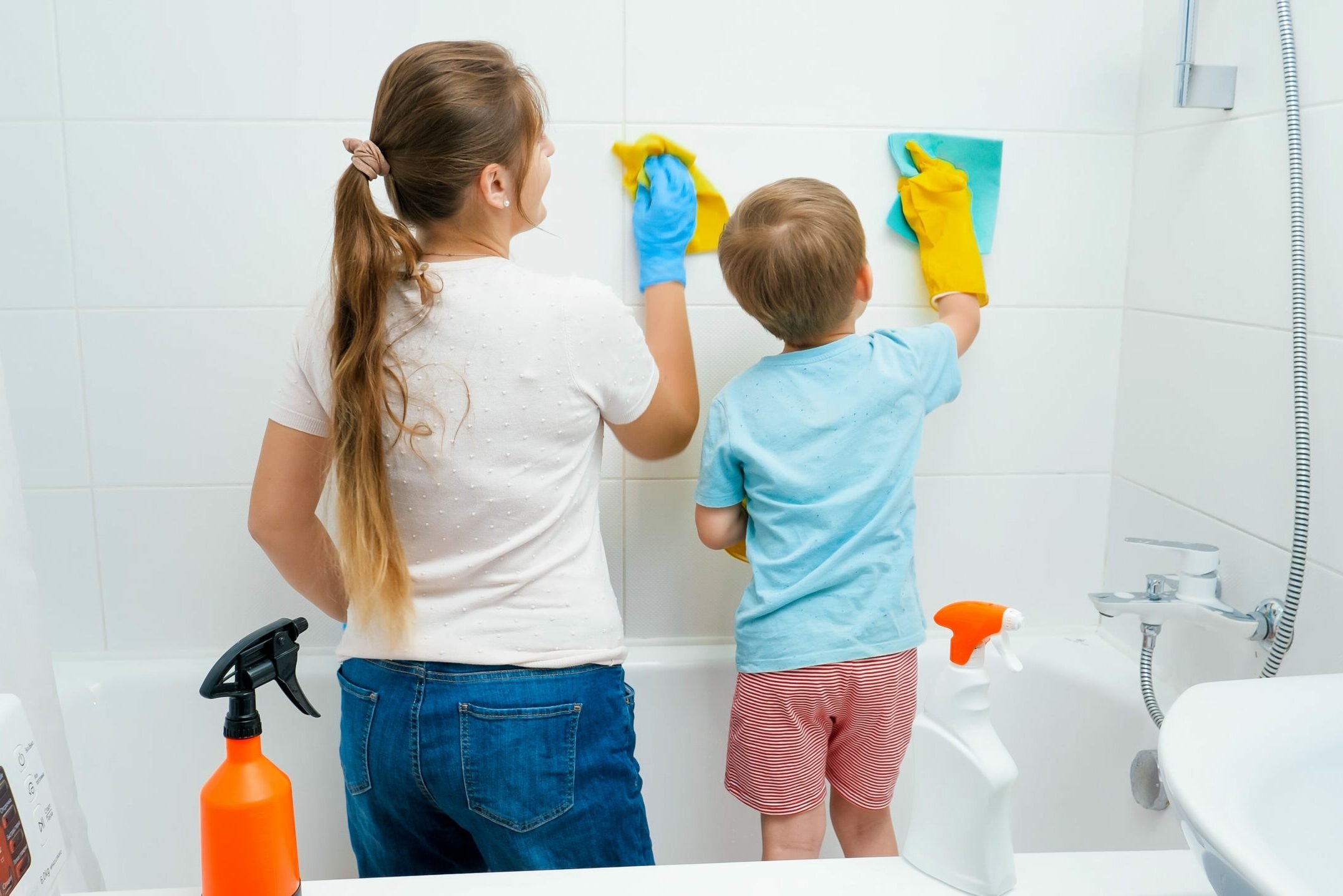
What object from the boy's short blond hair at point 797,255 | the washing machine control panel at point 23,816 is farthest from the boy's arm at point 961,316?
the washing machine control panel at point 23,816

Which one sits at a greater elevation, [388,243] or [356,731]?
[388,243]

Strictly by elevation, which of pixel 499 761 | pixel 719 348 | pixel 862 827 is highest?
pixel 719 348

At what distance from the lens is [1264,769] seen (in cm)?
62

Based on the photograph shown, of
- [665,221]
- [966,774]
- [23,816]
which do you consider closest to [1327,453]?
[966,774]

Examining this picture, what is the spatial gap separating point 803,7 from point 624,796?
1.03 meters

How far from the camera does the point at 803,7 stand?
56.4 inches

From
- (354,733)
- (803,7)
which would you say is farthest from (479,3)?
(354,733)

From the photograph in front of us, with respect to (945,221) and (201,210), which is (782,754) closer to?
(945,221)

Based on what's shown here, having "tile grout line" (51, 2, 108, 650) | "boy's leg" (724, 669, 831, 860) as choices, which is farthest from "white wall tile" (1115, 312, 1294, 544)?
"tile grout line" (51, 2, 108, 650)

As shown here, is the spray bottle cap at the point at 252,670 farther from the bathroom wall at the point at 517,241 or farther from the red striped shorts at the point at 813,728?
the bathroom wall at the point at 517,241

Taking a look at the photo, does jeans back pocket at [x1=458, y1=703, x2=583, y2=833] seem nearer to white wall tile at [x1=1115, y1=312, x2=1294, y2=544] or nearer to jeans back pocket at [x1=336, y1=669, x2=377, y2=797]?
jeans back pocket at [x1=336, y1=669, x2=377, y2=797]

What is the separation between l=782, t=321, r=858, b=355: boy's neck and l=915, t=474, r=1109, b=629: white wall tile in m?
0.38

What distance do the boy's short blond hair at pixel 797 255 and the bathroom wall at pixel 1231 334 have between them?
469mm

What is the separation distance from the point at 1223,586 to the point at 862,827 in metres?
0.54
